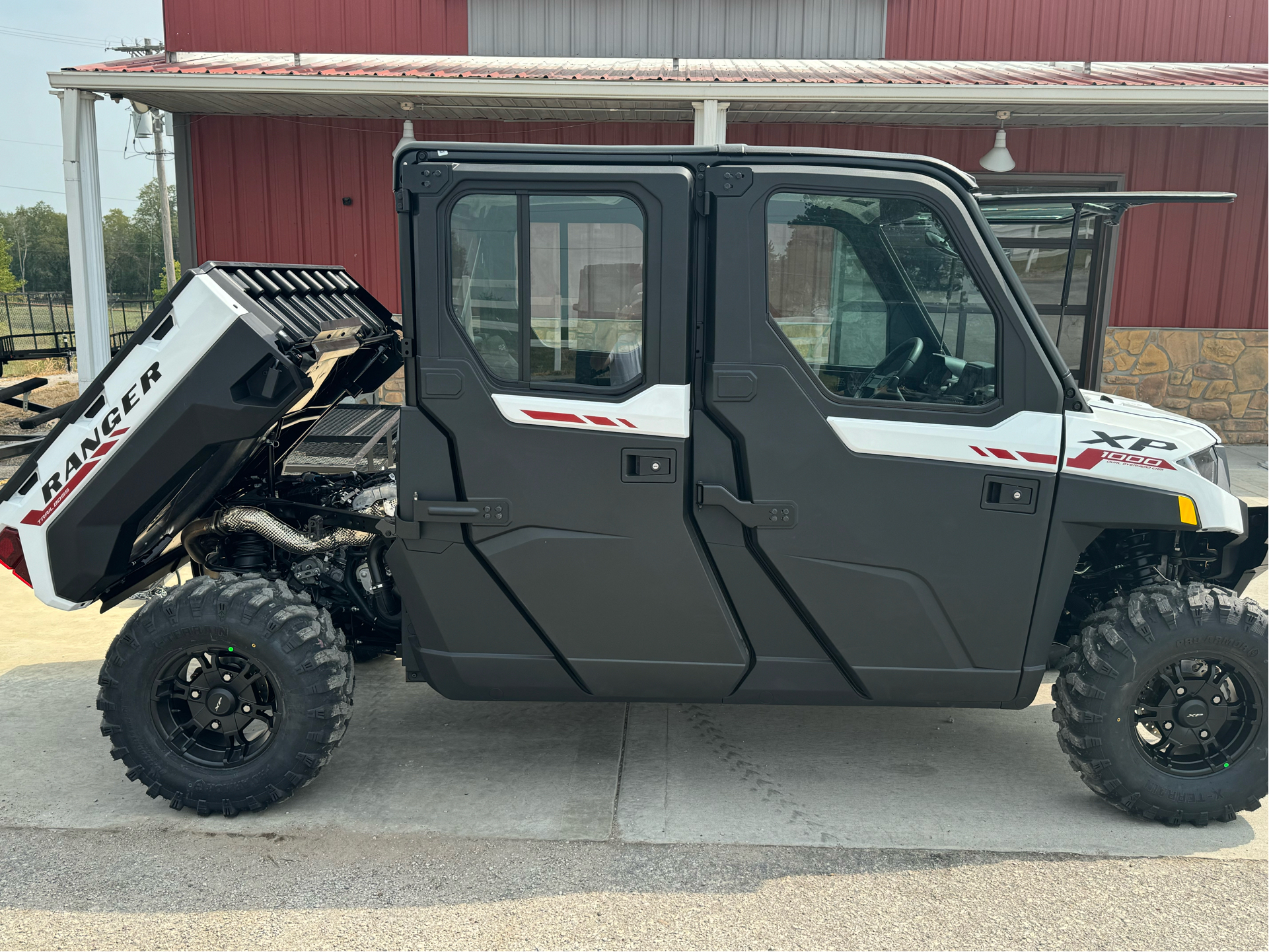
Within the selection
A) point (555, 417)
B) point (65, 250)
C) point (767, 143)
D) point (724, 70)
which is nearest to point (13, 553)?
point (555, 417)

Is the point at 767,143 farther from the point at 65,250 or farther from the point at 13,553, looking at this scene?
the point at 65,250

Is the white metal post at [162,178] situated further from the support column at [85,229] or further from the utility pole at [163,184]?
the support column at [85,229]

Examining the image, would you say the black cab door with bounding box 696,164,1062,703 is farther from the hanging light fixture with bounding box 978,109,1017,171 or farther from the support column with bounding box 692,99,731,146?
the hanging light fixture with bounding box 978,109,1017,171

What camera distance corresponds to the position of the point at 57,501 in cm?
353

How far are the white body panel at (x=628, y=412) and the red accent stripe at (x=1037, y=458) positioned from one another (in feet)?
3.76

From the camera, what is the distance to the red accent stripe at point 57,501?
138 inches

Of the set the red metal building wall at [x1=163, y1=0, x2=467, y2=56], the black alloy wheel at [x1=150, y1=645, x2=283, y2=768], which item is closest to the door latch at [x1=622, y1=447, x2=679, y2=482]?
the black alloy wheel at [x1=150, y1=645, x2=283, y2=768]

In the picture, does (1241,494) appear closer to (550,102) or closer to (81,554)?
(550,102)

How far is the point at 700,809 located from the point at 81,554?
8.06 feet

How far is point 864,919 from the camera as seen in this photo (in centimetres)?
306

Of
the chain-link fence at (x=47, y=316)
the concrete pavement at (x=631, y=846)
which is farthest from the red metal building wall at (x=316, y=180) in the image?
the chain-link fence at (x=47, y=316)

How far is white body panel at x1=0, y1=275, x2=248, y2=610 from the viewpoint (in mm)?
3371

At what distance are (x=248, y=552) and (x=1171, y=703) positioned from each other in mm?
3643

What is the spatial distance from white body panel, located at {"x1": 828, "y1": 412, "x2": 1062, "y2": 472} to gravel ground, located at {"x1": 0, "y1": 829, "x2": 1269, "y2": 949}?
4.55 ft
